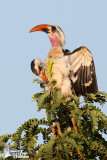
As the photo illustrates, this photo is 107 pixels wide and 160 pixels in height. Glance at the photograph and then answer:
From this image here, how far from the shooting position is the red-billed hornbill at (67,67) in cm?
750

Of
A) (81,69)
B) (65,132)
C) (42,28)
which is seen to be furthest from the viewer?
(42,28)

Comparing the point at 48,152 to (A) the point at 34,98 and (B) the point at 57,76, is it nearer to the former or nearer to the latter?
(A) the point at 34,98

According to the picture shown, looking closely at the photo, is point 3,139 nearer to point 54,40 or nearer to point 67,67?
point 67,67

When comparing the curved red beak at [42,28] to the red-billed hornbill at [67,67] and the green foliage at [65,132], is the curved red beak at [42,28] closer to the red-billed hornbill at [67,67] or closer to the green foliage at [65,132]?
the red-billed hornbill at [67,67]

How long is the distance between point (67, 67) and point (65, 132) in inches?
102

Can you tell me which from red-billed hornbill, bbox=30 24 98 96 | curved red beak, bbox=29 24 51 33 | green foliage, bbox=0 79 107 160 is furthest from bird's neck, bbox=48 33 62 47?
green foliage, bbox=0 79 107 160

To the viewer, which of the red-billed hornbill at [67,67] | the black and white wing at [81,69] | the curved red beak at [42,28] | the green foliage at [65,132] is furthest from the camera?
the curved red beak at [42,28]

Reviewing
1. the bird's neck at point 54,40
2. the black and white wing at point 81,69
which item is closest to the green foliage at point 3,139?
the black and white wing at point 81,69

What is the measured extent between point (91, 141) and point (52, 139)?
0.80 metres

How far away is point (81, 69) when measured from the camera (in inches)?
315

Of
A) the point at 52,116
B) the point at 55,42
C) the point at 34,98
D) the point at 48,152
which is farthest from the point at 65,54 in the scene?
the point at 48,152

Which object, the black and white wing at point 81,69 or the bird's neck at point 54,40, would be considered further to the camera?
the bird's neck at point 54,40

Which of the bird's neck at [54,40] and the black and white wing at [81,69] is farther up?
the bird's neck at [54,40]

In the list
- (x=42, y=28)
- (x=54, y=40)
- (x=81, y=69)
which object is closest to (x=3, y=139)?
(x=81, y=69)
